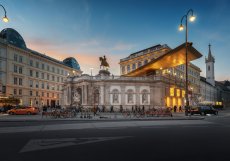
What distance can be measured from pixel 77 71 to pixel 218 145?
94190 mm

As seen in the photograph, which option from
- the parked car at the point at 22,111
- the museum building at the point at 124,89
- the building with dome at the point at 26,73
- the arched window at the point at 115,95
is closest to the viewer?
the parked car at the point at 22,111

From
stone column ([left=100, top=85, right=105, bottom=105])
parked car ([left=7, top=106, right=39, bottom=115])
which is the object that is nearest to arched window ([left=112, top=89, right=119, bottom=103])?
stone column ([left=100, top=85, right=105, bottom=105])

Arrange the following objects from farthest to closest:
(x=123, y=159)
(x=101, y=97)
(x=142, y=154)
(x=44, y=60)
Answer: (x=44, y=60)
(x=101, y=97)
(x=142, y=154)
(x=123, y=159)

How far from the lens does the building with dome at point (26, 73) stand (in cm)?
5847

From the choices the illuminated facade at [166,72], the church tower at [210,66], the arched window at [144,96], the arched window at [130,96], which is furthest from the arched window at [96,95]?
Result: the church tower at [210,66]

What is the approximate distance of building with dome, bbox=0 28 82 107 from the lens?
58.5 m

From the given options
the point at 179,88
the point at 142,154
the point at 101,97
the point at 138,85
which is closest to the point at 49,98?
the point at 101,97

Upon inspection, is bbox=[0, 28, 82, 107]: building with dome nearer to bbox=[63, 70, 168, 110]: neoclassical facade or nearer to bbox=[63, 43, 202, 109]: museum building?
bbox=[63, 43, 202, 109]: museum building

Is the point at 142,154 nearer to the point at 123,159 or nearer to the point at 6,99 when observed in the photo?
the point at 123,159

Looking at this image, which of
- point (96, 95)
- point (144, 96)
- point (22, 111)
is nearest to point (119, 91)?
point (96, 95)

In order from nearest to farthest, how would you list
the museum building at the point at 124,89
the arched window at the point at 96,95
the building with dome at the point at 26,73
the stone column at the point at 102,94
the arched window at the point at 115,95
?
1. the stone column at the point at 102,94
2. the museum building at the point at 124,89
3. the arched window at the point at 115,95
4. the arched window at the point at 96,95
5. the building with dome at the point at 26,73

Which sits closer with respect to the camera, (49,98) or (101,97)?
(101,97)

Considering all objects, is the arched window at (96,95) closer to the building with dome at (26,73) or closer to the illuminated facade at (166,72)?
the illuminated facade at (166,72)

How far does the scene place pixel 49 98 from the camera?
7794 centimetres
